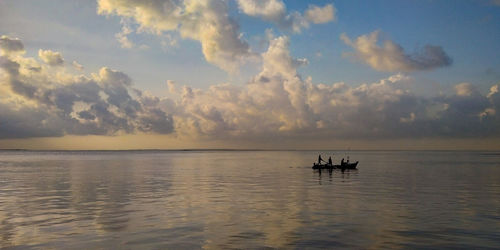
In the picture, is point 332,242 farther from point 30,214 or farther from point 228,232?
point 30,214

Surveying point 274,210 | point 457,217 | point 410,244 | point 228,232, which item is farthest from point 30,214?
point 457,217

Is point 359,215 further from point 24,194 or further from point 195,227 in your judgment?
point 24,194

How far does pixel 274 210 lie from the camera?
30859 mm

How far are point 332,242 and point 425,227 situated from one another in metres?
7.83

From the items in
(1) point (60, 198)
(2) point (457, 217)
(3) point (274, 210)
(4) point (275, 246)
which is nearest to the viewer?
(4) point (275, 246)

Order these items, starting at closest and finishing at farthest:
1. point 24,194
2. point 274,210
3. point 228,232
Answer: point 228,232, point 274,210, point 24,194

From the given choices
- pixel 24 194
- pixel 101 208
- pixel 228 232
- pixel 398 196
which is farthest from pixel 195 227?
pixel 24 194

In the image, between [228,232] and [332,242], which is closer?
[332,242]

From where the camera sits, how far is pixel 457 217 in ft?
91.2

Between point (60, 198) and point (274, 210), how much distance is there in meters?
22.5

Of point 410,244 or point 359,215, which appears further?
point 359,215

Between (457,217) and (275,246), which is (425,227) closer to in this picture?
(457,217)

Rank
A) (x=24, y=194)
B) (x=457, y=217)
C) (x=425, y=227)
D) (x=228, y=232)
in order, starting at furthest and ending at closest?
(x=24, y=194), (x=457, y=217), (x=425, y=227), (x=228, y=232)

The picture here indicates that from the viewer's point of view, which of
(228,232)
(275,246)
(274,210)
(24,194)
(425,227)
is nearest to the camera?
(275,246)
